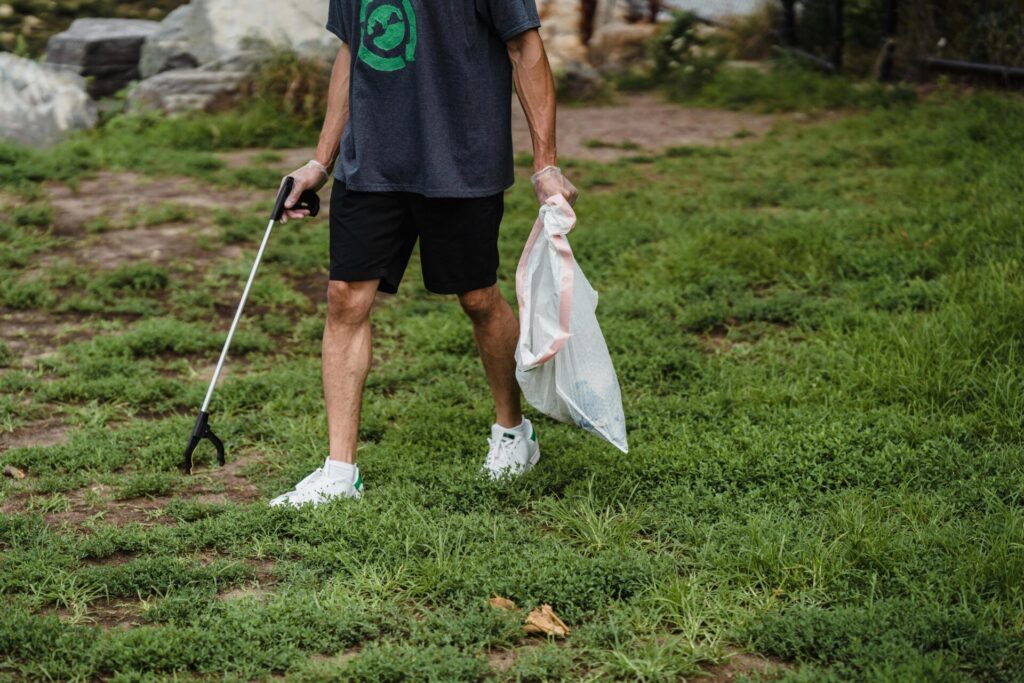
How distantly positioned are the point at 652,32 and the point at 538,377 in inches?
522

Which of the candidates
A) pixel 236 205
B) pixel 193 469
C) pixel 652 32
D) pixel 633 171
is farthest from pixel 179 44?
pixel 193 469

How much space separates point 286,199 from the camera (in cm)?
404

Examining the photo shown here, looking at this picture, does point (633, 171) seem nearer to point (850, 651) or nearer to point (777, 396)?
point (777, 396)

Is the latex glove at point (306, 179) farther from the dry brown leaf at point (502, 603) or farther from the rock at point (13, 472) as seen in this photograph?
the dry brown leaf at point (502, 603)

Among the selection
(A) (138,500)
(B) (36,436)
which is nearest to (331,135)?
(A) (138,500)

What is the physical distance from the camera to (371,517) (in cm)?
363

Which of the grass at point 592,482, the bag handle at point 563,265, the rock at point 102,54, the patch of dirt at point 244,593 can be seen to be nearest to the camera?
the grass at point 592,482

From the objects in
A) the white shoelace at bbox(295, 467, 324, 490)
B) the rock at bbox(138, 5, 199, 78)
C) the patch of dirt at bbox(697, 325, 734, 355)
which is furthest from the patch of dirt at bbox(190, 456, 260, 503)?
the rock at bbox(138, 5, 199, 78)

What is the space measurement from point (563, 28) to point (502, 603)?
14987mm

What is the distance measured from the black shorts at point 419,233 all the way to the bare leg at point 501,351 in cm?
15

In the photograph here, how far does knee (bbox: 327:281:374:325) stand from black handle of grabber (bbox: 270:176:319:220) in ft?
1.22

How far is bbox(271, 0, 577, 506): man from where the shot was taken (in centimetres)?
368

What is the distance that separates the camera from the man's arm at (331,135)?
393 cm

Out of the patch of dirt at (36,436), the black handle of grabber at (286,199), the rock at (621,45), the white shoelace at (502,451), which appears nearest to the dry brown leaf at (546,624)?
the white shoelace at (502,451)
